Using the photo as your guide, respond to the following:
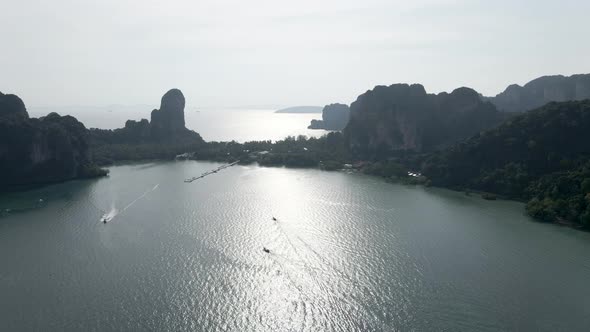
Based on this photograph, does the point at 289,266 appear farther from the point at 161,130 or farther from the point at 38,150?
the point at 161,130

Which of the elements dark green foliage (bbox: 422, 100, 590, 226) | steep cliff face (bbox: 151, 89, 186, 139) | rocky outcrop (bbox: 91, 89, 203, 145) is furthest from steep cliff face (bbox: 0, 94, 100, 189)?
dark green foliage (bbox: 422, 100, 590, 226)

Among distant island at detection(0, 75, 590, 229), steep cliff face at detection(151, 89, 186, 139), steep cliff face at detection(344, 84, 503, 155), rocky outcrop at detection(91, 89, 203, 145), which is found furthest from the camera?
steep cliff face at detection(151, 89, 186, 139)

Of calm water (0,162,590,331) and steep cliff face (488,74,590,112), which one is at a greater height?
steep cliff face (488,74,590,112)

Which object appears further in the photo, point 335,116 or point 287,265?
point 335,116

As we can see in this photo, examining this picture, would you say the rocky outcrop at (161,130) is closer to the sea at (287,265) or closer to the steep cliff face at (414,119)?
the steep cliff face at (414,119)

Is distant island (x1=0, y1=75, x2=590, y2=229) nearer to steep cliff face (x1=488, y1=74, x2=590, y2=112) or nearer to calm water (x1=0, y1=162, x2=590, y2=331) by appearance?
steep cliff face (x1=488, y1=74, x2=590, y2=112)

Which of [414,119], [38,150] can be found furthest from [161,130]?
[414,119]

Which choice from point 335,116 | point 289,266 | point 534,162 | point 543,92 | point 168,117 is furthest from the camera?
point 335,116
